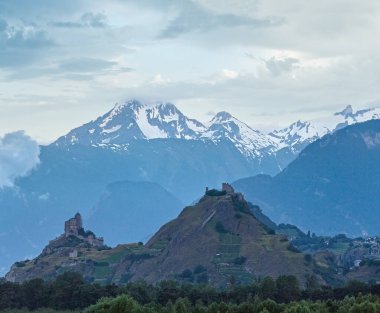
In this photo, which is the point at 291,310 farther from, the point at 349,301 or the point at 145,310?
the point at 349,301

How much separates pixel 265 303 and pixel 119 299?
1632 inches

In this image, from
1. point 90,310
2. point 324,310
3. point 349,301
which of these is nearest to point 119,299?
point 90,310

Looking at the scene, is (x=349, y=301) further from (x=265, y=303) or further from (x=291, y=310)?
(x=291, y=310)

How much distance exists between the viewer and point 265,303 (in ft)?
601

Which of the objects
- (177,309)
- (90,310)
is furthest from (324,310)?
(90,310)

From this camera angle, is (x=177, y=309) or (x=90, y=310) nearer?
(x=90, y=310)

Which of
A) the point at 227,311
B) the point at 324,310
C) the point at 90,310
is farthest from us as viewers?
the point at 227,311

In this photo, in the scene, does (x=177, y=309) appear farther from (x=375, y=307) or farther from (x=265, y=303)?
(x=375, y=307)

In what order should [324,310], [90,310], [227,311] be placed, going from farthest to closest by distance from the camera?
[227,311]
[324,310]
[90,310]

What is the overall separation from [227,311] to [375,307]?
3699 cm

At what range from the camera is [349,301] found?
18812cm

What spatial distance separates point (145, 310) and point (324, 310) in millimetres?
33862

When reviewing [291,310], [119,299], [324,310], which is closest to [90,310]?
[119,299]

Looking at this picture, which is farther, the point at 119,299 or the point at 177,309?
the point at 177,309
